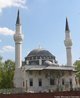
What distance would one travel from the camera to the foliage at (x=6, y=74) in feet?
233

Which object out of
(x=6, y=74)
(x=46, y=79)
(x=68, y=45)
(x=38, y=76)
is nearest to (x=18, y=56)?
(x=38, y=76)

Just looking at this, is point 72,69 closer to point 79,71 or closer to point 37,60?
point 79,71

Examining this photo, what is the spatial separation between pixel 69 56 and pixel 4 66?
58.3ft

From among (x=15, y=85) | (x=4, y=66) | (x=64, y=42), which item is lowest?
(x=15, y=85)

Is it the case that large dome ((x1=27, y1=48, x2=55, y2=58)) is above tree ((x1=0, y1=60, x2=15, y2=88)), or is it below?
above

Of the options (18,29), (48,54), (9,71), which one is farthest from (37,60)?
(18,29)

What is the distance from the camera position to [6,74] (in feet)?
238

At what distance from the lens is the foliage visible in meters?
71.1

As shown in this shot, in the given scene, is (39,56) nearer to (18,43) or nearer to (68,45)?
(68,45)

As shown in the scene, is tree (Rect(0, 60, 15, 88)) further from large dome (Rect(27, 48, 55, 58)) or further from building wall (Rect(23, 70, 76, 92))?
building wall (Rect(23, 70, 76, 92))

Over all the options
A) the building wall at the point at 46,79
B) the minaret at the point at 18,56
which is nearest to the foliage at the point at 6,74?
the minaret at the point at 18,56

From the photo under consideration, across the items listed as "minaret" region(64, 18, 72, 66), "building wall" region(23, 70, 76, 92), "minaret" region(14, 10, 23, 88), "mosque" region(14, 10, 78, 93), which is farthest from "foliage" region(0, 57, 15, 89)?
"minaret" region(64, 18, 72, 66)

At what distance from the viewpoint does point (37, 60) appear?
78.2 meters

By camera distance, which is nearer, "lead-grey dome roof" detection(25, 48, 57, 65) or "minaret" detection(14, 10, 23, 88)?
"minaret" detection(14, 10, 23, 88)
